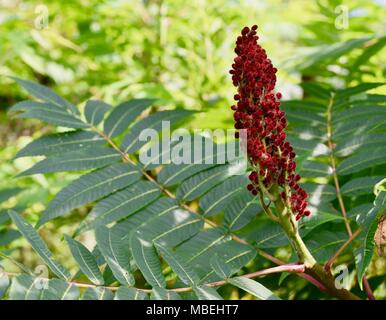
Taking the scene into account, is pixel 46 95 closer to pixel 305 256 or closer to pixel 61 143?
pixel 61 143

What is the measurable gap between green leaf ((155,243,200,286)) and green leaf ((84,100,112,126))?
73 cm

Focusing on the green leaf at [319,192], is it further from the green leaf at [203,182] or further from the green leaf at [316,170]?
the green leaf at [203,182]

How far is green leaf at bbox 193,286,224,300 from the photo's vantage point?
46.3 inches

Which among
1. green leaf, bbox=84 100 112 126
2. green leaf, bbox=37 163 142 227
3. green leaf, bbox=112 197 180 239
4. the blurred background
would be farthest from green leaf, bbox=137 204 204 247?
the blurred background

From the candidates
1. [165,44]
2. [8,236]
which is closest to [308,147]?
[8,236]

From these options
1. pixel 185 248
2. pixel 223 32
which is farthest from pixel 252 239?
pixel 223 32

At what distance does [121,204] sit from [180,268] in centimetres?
36

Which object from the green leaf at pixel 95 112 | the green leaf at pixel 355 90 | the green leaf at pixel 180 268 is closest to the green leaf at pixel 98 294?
the green leaf at pixel 180 268

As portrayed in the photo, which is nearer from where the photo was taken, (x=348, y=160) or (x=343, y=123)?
(x=348, y=160)

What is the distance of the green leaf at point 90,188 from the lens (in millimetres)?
1531

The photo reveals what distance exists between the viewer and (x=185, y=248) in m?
1.43

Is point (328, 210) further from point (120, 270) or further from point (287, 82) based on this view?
point (287, 82)

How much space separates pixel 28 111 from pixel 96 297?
801mm

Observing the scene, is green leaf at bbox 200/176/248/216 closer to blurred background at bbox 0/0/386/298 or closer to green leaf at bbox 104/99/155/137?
green leaf at bbox 104/99/155/137
